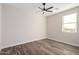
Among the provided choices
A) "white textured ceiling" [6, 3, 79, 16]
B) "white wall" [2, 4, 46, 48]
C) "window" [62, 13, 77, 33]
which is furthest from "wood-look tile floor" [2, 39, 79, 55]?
"white textured ceiling" [6, 3, 79, 16]

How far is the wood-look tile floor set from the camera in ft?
3.90

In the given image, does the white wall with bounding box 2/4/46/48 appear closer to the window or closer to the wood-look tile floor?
the wood-look tile floor

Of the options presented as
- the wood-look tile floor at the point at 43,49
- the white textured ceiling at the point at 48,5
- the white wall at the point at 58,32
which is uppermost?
the white textured ceiling at the point at 48,5

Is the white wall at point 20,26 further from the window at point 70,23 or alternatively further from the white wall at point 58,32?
the window at point 70,23

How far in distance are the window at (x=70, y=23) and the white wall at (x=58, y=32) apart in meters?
0.07

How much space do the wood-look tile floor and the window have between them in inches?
12.0

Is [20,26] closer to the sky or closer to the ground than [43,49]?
closer to the sky

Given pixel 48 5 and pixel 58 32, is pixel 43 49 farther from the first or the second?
pixel 48 5

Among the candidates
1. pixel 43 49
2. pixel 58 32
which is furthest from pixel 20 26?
pixel 58 32

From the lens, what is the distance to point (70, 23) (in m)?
1.28

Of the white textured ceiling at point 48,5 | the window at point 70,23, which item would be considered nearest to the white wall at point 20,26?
the white textured ceiling at point 48,5

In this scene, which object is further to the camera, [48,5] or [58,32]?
[58,32]

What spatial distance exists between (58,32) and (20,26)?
0.78m

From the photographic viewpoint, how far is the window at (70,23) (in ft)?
4.11
